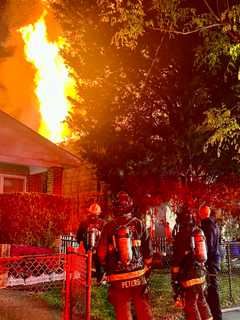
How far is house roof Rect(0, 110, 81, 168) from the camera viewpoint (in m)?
11.3

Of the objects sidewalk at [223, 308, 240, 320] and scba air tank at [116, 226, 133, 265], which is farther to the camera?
sidewalk at [223, 308, 240, 320]

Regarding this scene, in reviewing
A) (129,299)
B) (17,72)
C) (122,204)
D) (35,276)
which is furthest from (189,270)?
(17,72)

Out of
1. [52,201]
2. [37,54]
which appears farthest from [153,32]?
[37,54]

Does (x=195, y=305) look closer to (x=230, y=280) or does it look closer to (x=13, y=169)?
(x=230, y=280)

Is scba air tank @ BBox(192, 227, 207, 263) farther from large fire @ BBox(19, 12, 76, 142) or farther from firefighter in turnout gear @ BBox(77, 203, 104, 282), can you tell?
large fire @ BBox(19, 12, 76, 142)

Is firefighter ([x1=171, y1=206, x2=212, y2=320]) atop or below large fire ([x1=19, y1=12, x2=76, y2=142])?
below

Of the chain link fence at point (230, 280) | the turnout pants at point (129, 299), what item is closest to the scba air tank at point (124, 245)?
the turnout pants at point (129, 299)

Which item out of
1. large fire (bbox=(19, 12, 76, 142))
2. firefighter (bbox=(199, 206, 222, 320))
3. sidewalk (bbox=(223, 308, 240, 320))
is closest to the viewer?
firefighter (bbox=(199, 206, 222, 320))

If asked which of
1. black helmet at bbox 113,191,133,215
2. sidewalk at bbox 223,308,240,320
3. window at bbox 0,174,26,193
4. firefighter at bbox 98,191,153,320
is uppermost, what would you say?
window at bbox 0,174,26,193

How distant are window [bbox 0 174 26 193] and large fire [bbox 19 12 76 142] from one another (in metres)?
3.88

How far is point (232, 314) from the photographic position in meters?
7.68

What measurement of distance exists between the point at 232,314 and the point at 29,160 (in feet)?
21.6

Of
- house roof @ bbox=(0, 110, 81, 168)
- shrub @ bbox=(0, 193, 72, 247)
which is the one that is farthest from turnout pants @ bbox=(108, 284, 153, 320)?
house roof @ bbox=(0, 110, 81, 168)

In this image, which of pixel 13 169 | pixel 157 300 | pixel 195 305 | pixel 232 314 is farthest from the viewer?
pixel 13 169
